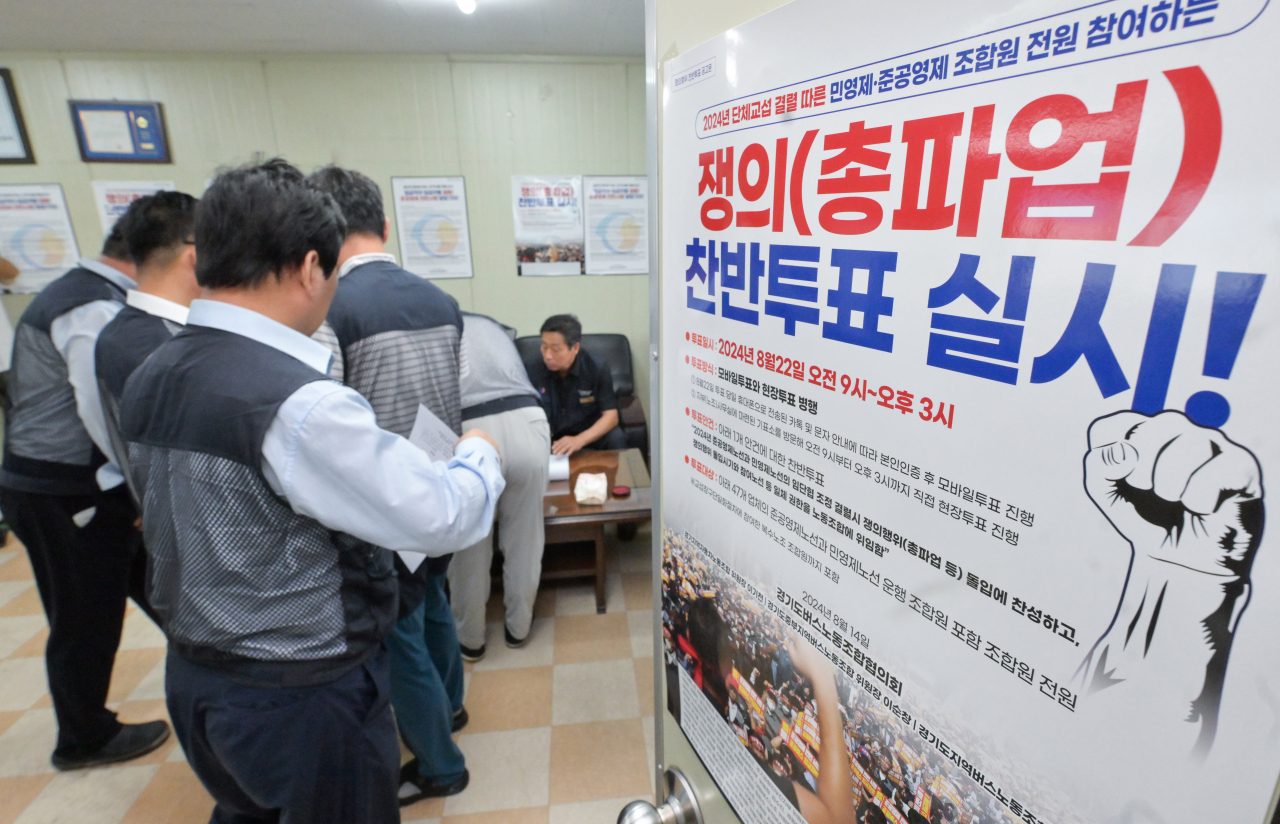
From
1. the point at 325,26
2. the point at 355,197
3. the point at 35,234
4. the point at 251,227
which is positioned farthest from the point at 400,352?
the point at 35,234

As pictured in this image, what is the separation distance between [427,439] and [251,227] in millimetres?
644

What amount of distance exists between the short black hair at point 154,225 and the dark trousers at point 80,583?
697mm

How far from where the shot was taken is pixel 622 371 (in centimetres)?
401

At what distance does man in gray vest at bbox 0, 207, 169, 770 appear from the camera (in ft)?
5.26

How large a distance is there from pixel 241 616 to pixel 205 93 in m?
3.74

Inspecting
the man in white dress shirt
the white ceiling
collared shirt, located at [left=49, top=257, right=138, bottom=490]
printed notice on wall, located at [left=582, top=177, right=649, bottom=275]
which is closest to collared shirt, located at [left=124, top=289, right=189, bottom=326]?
the man in white dress shirt

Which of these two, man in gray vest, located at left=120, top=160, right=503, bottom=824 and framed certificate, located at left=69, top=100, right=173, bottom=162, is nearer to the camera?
man in gray vest, located at left=120, top=160, right=503, bottom=824

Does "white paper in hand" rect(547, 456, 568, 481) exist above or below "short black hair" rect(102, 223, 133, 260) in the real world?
below

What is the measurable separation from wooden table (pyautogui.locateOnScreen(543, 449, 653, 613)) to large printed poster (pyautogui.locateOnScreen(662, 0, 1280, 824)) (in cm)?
180

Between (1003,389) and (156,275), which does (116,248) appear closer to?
(156,275)

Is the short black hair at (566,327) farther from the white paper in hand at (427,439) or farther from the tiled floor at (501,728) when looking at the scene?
the white paper in hand at (427,439)

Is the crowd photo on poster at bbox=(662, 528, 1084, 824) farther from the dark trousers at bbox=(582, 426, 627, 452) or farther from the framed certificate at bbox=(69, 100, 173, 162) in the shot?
the framed certificate at bbox=(69, 100, 173, 162)

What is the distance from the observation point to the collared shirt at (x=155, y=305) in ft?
4.78

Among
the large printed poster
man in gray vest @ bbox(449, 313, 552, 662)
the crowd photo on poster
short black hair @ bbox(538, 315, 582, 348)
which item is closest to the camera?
the large printed poster
